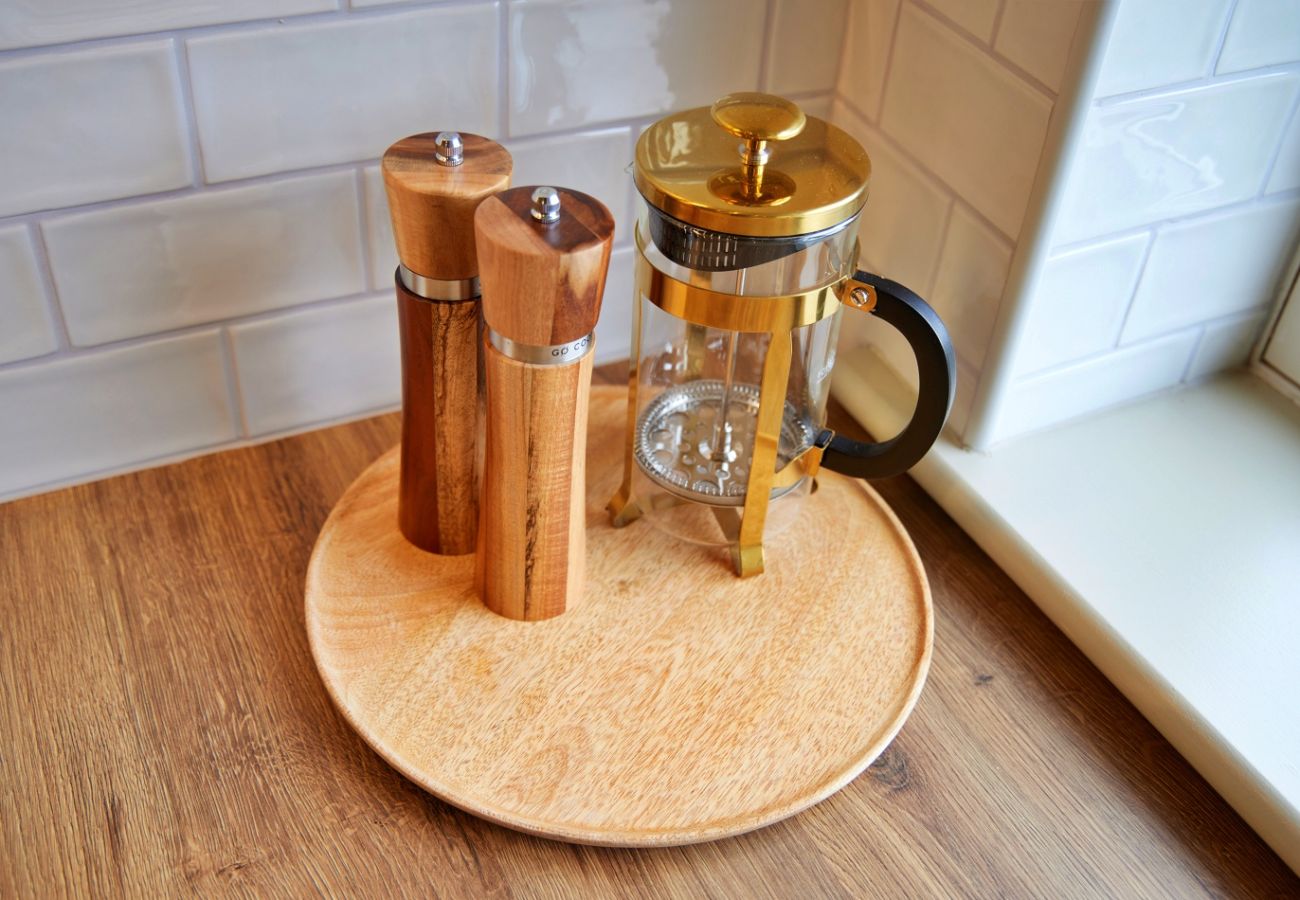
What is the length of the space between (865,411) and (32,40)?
53 cm

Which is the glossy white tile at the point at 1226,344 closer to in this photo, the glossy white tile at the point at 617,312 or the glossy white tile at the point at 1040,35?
the glossy white tile at the point at 1040,35

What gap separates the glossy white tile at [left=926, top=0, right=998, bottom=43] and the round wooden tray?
28 cm

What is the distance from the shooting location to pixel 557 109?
74cm

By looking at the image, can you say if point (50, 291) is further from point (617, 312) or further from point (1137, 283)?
point (1137, 283)

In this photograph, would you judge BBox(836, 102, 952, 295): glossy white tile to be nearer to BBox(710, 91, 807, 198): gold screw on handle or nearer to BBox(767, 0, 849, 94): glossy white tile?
BBox(767, 0, 849, 94): glossy white tile

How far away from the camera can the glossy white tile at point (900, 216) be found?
76 cm

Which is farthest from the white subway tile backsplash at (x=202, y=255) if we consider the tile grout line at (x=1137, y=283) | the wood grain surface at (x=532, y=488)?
the tile grout line at (x=1137, y=283)

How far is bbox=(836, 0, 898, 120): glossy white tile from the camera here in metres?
0.77

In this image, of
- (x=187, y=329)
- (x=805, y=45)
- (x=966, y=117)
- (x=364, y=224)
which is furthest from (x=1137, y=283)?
(x=187, y=329)

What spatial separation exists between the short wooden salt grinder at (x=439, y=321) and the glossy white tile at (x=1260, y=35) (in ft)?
1.27

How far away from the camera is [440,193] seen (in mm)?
548

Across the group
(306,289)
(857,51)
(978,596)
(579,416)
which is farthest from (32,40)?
(978,596)

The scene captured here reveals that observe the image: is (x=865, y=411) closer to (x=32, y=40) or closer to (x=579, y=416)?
(x=579, y=416)

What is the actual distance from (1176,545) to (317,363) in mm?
536
